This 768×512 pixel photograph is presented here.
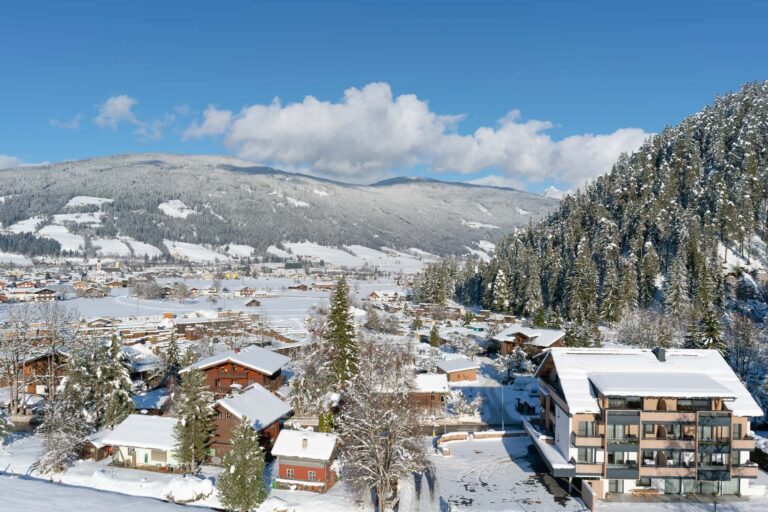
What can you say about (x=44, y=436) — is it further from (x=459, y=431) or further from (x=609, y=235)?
(x=609, y=235)

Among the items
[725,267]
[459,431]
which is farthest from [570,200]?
[459,431]

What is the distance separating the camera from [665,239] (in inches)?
3890

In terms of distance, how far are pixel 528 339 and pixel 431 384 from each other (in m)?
24.7

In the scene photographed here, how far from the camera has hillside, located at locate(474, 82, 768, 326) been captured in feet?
277

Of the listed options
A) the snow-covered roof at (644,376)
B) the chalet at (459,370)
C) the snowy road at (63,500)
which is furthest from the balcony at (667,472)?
the chalet at (459,370)

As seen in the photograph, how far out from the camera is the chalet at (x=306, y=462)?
1401 inches

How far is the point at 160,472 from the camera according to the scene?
38750mm

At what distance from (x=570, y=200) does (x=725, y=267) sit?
176 ft

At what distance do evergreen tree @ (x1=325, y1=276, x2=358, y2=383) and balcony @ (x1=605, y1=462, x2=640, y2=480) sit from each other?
21.9 meters

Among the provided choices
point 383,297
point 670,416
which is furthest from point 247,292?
point 670,416

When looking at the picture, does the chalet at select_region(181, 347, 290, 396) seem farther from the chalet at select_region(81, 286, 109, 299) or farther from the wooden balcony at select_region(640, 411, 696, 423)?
the chalet at select_region(81, 286, 109, 299)

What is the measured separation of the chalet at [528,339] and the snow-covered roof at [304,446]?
130 ft

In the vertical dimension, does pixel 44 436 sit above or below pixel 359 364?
below

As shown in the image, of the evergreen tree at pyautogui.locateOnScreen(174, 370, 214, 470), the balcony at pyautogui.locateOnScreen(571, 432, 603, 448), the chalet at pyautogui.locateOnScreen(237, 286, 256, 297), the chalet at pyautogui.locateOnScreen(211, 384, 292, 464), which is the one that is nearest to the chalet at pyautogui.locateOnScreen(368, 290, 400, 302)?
the chalet at pyautogui.locateOnScreen(237, 286, 256, 297)
